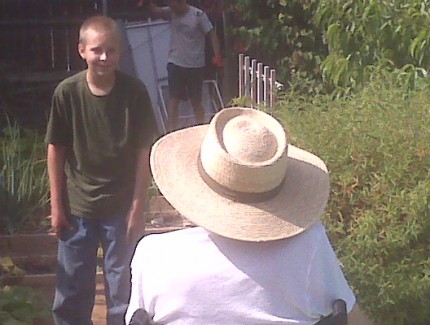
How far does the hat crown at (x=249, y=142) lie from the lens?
2578mm

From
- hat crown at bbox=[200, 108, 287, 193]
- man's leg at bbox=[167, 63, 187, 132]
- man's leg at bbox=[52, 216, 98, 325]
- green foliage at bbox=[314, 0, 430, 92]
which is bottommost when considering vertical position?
man's leg at bbox=[167, 63, 187, 132]

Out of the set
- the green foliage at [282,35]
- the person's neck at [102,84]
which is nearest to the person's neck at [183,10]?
the green foliage at [282,35]

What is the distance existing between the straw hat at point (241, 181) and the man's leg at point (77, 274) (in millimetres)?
1709

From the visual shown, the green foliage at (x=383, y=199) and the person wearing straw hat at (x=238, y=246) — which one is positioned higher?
the person wearing straw hat at (x=238, y=246)

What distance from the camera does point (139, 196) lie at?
4250mm

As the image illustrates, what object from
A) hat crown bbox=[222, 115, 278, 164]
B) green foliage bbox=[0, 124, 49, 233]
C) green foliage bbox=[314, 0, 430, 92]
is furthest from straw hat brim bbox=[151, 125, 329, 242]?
green foliage bbox=[0, 124, 49, 233]

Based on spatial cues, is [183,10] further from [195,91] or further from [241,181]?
[241,181]

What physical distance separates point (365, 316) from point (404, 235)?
13.3 inches

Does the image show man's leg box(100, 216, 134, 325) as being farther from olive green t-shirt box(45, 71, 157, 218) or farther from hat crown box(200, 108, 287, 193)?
hat crown box(200, 108, 287, 193)

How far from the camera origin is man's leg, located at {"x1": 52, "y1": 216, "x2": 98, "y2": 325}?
4375 millimetres

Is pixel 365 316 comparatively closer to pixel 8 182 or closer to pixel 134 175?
pixel 134 175

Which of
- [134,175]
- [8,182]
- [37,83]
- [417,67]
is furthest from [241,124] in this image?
[37,83]

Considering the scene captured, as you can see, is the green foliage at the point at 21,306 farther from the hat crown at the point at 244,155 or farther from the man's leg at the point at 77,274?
the hat crown at the point at 244,155

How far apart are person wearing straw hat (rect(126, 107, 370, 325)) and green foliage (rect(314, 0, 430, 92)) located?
7.80ft
